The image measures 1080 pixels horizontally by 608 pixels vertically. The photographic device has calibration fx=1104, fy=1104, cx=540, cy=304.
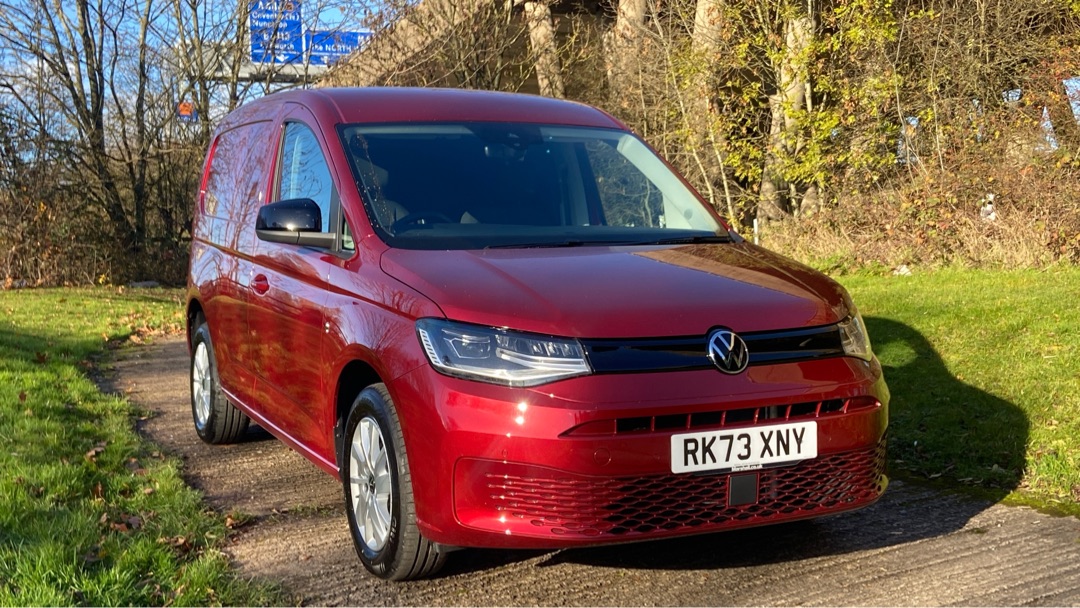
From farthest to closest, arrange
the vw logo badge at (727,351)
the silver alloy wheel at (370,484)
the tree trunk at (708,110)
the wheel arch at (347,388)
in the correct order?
the tree trunk at (708,110) → the wheel arch at (347,388) → the silver alloy wheel at (370,484) → the vw logo badge at (727,351)

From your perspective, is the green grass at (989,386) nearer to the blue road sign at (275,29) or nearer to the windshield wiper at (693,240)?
the windshield wiper at (693,240)

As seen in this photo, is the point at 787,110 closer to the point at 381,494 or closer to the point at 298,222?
the point at 298,222

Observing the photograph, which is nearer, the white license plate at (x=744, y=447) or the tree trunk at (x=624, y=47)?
the white license plate at (x=744, y=447)

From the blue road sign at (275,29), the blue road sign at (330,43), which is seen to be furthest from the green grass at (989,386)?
the blue road sign at (275,29)

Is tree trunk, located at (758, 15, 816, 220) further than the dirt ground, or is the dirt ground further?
tree trunk, located at (758, 15, 816, 220)

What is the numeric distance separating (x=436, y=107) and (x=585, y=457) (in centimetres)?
233

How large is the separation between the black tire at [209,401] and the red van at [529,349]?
4.13 feet

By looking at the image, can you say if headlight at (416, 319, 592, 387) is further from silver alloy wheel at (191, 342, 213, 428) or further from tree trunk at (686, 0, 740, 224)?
tree trunk at (686, 0, 740, 224)

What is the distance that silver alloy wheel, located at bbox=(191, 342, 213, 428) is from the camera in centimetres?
673

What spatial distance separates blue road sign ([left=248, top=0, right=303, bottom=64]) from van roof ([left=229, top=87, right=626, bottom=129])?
17565 millimetres

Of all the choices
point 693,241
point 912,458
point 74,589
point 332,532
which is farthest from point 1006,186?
point 74,589

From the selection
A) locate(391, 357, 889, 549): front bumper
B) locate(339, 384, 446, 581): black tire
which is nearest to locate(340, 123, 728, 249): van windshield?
locate(339, 384, 446, 581): black tire

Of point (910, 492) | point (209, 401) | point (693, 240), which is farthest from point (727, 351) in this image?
point (209, 401)

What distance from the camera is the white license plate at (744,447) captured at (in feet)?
11.9
